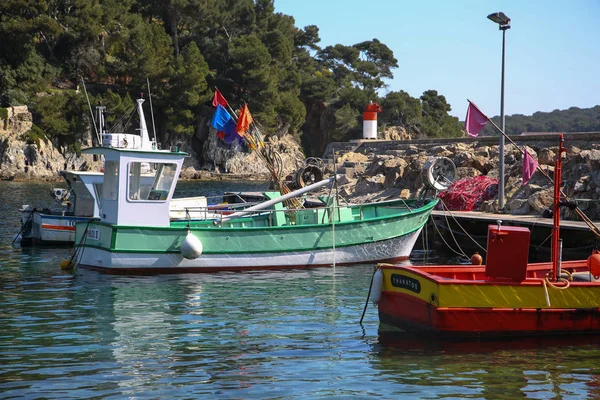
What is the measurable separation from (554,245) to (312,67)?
93644mm

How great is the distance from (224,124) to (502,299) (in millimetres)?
14008

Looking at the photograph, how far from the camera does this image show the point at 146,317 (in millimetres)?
14352

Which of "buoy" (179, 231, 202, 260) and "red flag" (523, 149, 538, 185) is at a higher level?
"red flag" (523, 149, 538, 185)

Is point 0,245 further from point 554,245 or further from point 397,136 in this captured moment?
point 397,136

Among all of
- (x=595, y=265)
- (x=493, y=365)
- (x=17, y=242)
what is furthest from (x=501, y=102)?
(x=17, y=242)

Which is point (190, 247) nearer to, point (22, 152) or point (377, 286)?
point (377, 286)

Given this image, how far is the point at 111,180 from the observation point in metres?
19.5

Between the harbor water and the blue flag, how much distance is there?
7.67 metres

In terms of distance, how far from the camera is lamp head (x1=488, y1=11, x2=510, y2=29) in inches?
955

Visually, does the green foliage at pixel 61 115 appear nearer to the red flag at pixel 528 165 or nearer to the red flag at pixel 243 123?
the red flag at pixel 243 123

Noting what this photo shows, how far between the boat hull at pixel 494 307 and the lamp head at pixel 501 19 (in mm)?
13801

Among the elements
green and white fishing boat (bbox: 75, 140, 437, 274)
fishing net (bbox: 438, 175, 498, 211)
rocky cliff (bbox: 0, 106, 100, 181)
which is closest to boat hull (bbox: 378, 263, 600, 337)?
green and white fishing boat (bbox: 75, 140, 437, 274)

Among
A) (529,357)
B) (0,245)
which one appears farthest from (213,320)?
(0,245)

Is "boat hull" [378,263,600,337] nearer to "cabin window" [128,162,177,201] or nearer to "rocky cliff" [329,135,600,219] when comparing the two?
"cabin window" [128,162,177,201]
